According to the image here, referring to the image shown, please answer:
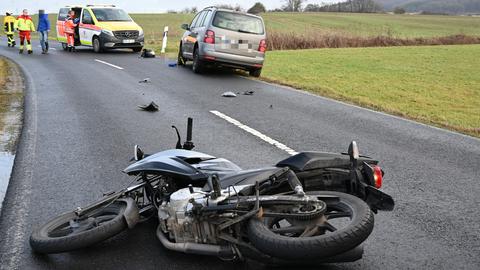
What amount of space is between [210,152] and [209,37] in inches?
383

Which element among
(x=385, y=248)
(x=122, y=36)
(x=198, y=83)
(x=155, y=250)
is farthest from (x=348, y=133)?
(x=122, y=36)

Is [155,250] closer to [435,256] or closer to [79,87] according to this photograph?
[435,256]

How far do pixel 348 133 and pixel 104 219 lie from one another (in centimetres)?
529

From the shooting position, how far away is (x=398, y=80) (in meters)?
19.0

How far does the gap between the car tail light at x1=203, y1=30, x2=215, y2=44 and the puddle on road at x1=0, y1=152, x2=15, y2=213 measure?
974cm

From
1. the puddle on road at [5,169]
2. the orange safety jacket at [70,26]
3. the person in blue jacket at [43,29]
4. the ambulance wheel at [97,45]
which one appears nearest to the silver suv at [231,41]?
the ambulance wheel at [97,45]

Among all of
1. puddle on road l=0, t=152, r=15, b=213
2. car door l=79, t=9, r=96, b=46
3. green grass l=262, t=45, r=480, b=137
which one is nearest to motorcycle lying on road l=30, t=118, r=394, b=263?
puddle on road l=0, t=152, r=15, b=213

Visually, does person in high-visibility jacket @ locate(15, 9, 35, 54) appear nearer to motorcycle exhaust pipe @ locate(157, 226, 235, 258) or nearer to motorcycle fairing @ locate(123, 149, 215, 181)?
motorcycle fairing @ locate(123, 149, 215, 181)

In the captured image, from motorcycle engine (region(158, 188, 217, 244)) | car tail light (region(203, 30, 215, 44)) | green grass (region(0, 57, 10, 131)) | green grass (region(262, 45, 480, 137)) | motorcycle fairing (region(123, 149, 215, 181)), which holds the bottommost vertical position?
green grass (region(262, 45, 480, 137))

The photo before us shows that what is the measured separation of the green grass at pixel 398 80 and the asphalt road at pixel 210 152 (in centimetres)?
143

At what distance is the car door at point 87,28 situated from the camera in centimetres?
2497

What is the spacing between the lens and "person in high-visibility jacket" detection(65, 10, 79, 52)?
1016 inches

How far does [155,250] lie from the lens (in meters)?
4.09

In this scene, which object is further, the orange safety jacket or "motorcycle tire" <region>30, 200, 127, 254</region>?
the orange safety jacket
